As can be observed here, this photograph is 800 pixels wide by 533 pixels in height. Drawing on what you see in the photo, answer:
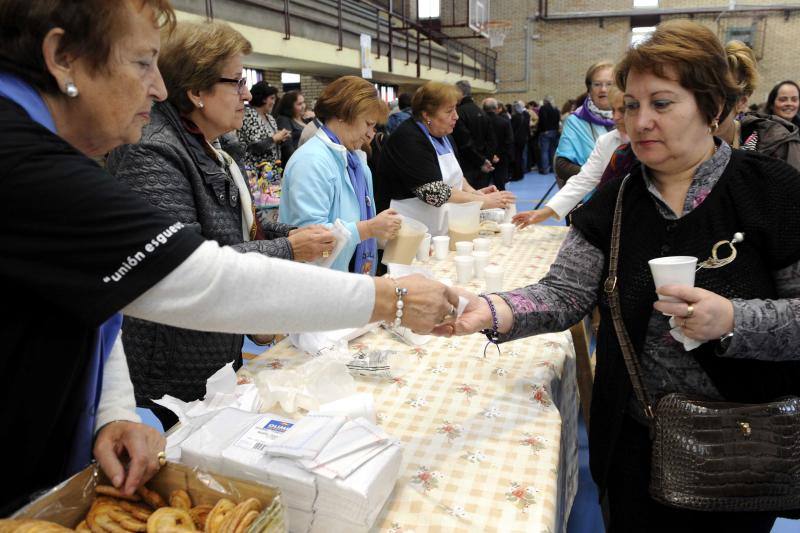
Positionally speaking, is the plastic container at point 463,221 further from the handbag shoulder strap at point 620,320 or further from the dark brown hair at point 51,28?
the dark brown hair at point 51,28

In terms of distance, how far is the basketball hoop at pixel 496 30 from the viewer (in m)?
21.2

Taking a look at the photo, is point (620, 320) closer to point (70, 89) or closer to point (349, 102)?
point (70, 89)

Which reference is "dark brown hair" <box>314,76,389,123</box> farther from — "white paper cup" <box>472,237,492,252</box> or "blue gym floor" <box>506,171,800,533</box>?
"blue gym floor" <box>506,171,800,533</box>

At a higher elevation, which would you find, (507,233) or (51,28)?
(51,28)

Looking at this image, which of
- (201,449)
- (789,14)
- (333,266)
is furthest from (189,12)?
(789,14)

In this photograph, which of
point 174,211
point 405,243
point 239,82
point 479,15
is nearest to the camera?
point 174,211

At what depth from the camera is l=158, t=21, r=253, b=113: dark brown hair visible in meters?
1.87

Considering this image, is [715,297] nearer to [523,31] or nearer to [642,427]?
[642,427]

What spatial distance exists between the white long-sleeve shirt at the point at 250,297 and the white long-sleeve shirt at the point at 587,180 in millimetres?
2544

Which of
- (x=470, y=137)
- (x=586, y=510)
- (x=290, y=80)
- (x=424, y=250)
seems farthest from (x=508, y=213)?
(x=290, y=80)

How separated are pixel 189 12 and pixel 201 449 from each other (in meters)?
7.19

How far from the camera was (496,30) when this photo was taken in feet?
71.4

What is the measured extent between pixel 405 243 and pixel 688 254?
1.50 m

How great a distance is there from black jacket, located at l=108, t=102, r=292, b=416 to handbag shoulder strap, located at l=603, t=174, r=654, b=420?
1.11 metres
